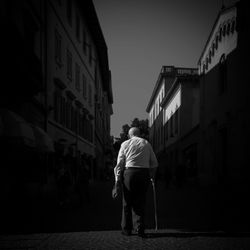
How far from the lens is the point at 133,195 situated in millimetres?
6949

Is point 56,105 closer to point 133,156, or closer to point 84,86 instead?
point 84,86

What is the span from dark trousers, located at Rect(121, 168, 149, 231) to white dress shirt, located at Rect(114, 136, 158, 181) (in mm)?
115

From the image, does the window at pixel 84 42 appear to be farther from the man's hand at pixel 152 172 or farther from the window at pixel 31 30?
the man's hand at pixel 152 172

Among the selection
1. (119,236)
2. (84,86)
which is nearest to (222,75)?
(84,86)

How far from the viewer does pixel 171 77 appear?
51969mm

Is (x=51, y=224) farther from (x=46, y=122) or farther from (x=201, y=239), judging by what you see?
(x=46, y=122)

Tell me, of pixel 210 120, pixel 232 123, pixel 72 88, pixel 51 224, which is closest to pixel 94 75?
pixel 72 88

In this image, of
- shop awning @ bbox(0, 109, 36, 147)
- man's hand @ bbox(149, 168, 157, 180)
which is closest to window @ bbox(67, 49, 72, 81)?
shop awning @ bbox(0, 109, 36, 147)

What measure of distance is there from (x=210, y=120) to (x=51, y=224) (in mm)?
17711

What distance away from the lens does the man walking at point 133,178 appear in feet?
22.5

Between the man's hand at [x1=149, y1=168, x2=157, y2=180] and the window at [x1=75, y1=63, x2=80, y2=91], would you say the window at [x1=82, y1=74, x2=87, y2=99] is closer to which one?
the window at [x1=75, y1=63, x2=80, y2=91]

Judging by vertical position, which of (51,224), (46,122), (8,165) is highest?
(46,122)

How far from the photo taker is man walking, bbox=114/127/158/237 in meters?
6.87

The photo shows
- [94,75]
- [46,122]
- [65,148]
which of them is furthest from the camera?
[94,75]
